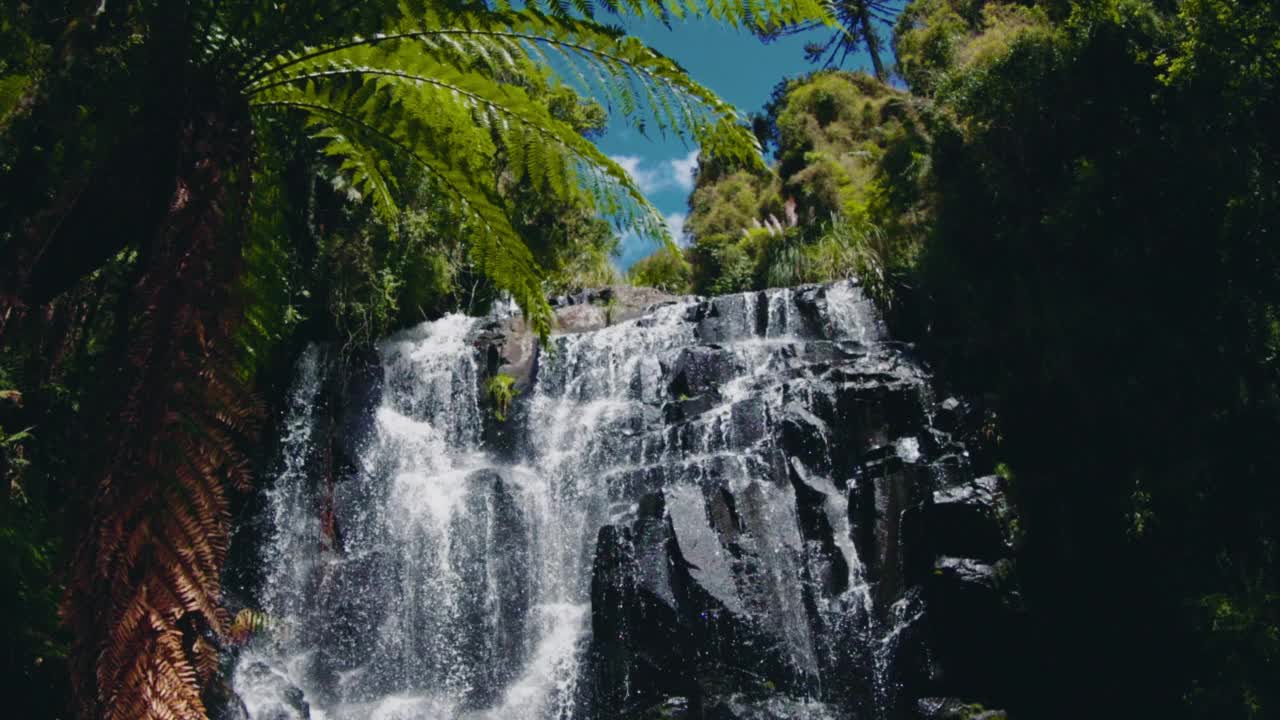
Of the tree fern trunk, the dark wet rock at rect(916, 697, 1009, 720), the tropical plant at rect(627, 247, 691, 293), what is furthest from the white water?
the tree fern trunk

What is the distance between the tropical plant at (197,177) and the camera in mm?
965

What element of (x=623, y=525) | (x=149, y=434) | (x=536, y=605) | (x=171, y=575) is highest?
(x=149, y=434)

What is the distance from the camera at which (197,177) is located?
1.23 meters

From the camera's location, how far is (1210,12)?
17.8 feet

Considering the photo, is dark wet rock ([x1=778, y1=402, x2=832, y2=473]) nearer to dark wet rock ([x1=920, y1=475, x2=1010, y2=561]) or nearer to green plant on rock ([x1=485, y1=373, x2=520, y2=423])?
dark wet rock ([x1=920, y1=475, x2=1010, y2=561])

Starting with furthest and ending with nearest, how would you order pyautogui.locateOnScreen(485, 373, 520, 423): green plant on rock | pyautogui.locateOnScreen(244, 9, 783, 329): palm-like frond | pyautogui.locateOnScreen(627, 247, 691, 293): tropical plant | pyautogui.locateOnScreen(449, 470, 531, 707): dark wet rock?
pyautogui.locateOnScreen(627, 247, 691, 293): tropical plant → pyautogui.locateOnScreen(485, 373, 520, 423): green plant on rock → pyautogui.locateOnScreen(449, 470, 531, 707): dark wet rock → pyautogui.locateOnScreen(244, 9, 783, 329): palm-like frond

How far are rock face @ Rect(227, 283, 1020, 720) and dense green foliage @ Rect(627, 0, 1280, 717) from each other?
20.6 inches

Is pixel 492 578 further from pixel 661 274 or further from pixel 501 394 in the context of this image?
pixel 661 274

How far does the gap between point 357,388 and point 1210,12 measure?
24.9 ft

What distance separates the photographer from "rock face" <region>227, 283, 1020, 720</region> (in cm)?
560

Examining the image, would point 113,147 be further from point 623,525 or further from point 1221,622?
point 1221,622

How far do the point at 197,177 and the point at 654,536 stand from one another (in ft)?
16.8

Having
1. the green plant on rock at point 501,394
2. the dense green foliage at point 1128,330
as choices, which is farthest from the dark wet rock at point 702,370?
the dense green foliage at point 1128,330

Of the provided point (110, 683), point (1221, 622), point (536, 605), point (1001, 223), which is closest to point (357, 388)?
point (536, 605)
